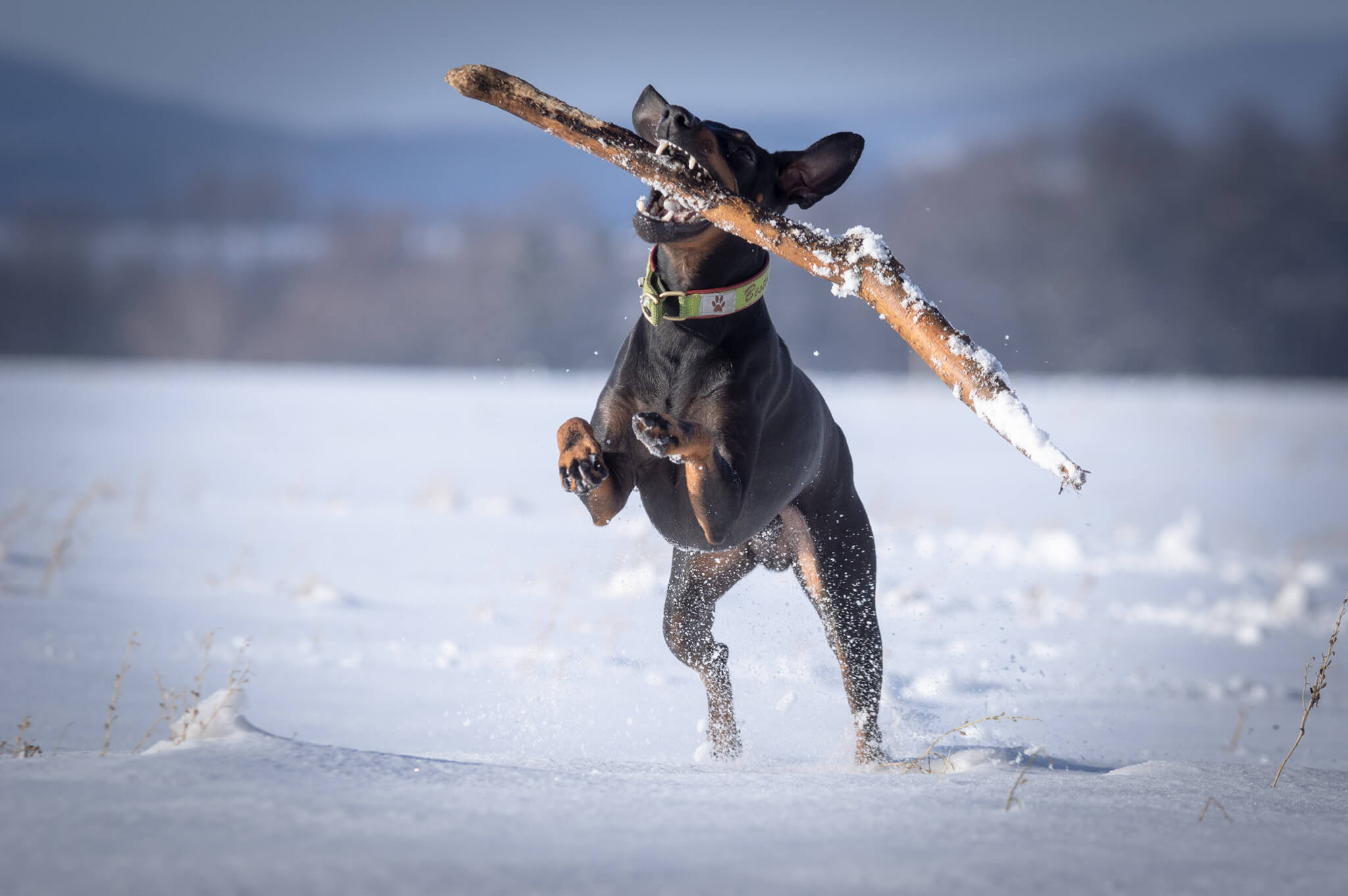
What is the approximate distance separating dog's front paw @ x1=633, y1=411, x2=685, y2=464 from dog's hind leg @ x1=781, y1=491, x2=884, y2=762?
0.97 m

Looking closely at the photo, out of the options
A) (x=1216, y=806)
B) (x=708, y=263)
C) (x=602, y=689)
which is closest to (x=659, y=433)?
(x=708, y=263)

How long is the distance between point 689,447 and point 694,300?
1.65 ft

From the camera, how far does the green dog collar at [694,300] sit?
9.84 ft

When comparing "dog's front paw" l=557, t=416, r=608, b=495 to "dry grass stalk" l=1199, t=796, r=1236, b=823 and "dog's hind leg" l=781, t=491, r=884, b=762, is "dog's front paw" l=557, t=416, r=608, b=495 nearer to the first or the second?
"dog's hind leg" l=781, t=491, r=884, b=762

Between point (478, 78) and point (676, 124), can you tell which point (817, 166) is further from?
point (478, 78)

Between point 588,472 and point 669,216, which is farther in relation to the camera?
point 669,216

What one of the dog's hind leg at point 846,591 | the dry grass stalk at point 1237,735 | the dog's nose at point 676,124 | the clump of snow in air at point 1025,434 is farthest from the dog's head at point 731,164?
the dry grass stalk at point 1237,735

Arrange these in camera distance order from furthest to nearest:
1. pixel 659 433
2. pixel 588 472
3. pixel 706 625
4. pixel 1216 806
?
pixel 706 625
pixel 588 472
pixel 659 433
pixel 1216 806

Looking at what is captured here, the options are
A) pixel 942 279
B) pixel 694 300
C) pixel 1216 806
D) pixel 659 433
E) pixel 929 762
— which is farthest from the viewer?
pixel 942 279

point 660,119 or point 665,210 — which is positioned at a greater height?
point 660,119

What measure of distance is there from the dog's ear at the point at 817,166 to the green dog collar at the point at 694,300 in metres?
0.38

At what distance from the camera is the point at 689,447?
2.72 metres

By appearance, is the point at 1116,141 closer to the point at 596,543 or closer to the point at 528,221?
the point at 528,221

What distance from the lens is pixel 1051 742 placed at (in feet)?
13.1
